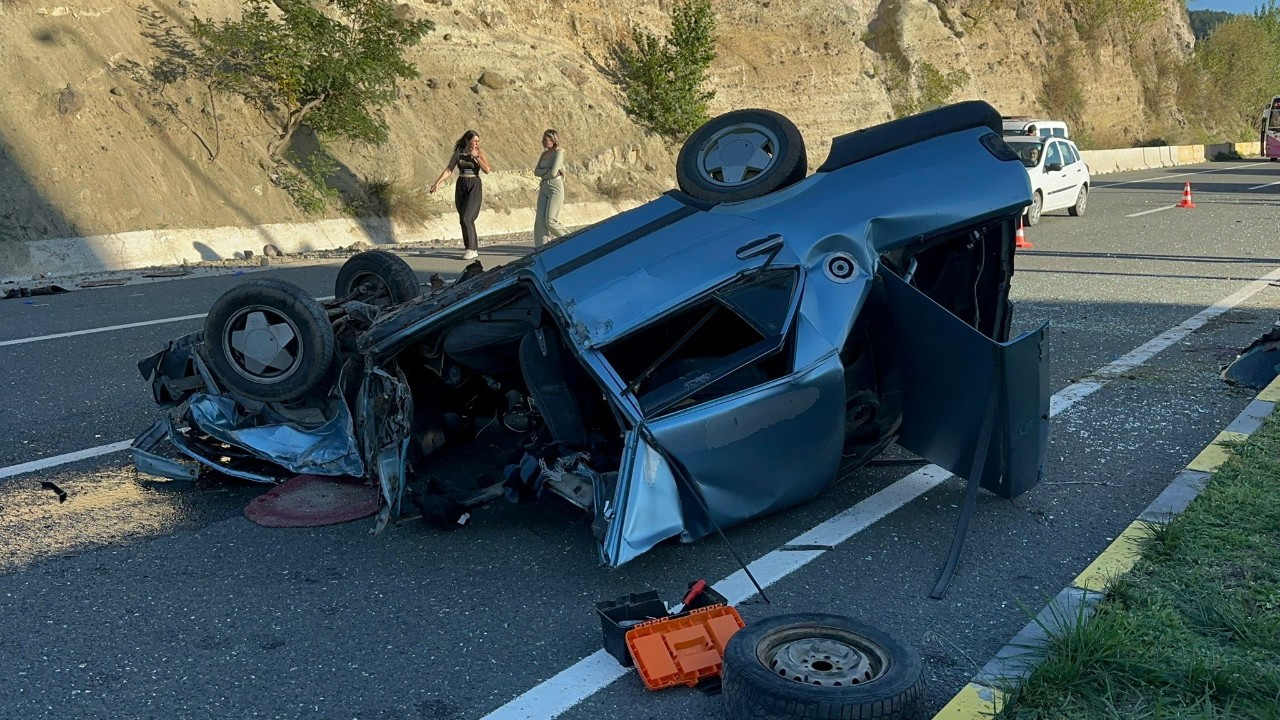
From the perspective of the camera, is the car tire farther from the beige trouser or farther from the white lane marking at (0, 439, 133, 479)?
the beige trouser

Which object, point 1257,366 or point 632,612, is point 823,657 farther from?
point 1257,366

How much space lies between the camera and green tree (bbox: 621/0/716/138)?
80.9 ft

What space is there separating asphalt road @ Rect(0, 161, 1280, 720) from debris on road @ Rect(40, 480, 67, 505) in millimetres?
30

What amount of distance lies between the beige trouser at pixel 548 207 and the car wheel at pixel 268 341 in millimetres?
9347

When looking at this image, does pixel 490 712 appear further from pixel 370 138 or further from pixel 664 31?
pixel 664 31

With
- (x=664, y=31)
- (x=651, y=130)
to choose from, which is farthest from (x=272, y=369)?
(x=664, y=31)

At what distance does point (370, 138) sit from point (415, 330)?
14.3 m

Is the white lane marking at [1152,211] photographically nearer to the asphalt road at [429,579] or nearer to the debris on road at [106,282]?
the asphalt road at [429,579]

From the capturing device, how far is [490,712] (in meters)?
2.84

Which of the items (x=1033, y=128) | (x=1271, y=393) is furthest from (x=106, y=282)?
(x=1033, y=128)

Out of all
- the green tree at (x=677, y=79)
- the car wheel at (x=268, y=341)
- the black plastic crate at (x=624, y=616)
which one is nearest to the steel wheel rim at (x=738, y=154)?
the car wheel at (x=268, y=341)

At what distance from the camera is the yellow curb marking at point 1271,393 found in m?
5.39

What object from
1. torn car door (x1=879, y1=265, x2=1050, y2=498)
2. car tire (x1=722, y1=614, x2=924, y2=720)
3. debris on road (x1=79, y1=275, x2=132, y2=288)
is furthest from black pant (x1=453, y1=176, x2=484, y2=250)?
car tire (x1=722, y1=614, x2=924, y2=720)

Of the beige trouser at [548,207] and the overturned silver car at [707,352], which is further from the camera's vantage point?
the beige trouser at [548,207]
